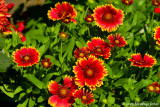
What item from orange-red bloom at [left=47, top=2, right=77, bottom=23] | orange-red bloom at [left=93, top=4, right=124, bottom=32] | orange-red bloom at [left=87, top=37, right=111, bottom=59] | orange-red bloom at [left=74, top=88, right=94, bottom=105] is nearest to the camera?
orange-red bloom at [left=74, top=88, right=94, bottom=105]

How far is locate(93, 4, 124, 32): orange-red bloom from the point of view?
1.80 m

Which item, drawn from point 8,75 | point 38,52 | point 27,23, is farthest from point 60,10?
point 27,23

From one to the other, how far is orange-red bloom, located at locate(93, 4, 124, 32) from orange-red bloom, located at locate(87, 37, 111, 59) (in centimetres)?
17

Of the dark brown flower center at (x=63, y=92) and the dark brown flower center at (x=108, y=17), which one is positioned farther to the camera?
the dark brown flower center at (x=108, y=17)

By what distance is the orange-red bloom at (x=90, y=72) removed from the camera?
1418 millimetres

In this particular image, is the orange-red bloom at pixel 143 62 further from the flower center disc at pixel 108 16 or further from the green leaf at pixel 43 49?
the green leaf at pixel 43 49

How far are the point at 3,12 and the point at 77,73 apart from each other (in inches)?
29.7

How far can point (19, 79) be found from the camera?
6.21ft

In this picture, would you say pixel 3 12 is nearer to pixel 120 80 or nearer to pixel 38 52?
pixel 38 52

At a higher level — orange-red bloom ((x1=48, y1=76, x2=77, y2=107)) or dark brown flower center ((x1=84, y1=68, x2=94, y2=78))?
dark brown flower center ((x1=84, y1=68, x2=94, y2=78))

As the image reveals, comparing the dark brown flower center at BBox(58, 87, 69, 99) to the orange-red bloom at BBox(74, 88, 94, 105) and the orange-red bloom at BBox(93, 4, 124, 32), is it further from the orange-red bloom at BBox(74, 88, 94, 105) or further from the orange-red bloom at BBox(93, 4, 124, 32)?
the orange-red bloom at BBox(93, 4, 124, 32)

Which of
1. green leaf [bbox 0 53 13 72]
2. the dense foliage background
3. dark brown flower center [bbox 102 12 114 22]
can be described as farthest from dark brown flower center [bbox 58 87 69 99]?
dark brown flower center [bbox 102 12 114 22]

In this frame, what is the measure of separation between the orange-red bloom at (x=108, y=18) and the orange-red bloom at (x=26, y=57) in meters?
0.63

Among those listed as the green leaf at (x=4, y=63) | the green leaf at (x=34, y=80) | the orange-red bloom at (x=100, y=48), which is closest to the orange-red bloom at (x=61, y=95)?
the green leaf at (x=34, y=80)
